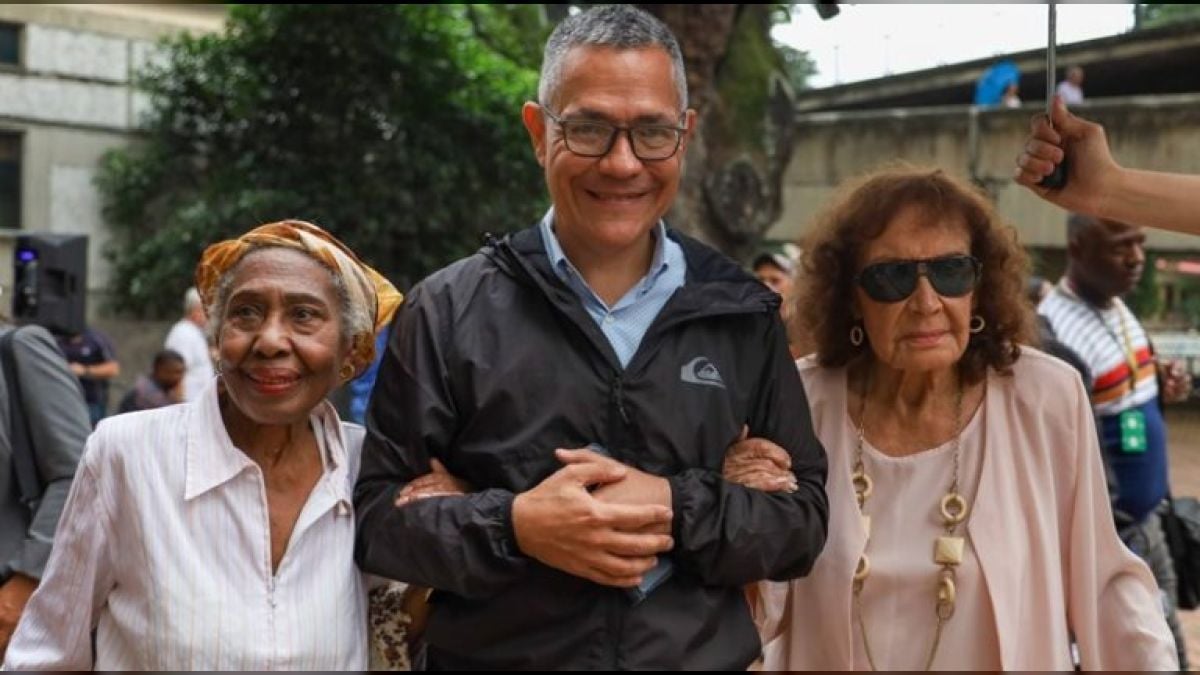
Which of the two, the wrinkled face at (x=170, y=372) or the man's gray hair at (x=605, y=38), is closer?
the man's gray hair at (x=605, y=38)

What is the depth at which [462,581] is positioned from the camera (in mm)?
2641

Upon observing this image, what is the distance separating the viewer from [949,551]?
3.20 meters

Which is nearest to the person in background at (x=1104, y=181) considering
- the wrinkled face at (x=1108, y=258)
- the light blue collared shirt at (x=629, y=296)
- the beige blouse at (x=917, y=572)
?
the beige blouse at (x=917, y=572)

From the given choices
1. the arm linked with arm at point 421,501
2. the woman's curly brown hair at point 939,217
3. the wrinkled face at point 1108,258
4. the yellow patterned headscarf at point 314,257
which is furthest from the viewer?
the wrinkled face at point 1108,258

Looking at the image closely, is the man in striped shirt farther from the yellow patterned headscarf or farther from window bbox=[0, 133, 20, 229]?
window bbox=[0, 133, 20, 229]

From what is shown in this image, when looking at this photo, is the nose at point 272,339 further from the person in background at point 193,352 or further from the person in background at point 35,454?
the person in background at point 193,352

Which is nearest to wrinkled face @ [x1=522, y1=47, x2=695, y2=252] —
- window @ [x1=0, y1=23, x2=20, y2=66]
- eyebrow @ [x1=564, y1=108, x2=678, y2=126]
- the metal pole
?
eyebrow @ [x1=564, y1=108, x2=678, y2=126]

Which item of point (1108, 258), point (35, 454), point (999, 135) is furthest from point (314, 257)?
point (999, 135)

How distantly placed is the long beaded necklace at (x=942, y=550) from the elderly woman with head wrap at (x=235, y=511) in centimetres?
111

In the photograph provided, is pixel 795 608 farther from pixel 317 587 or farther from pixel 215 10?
pixel 215 10

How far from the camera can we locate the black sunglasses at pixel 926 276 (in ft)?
10.6

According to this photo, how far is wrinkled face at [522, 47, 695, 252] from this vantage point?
2818mm

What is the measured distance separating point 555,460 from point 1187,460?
773cm

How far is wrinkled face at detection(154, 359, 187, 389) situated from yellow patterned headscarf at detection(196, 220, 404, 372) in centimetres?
778
